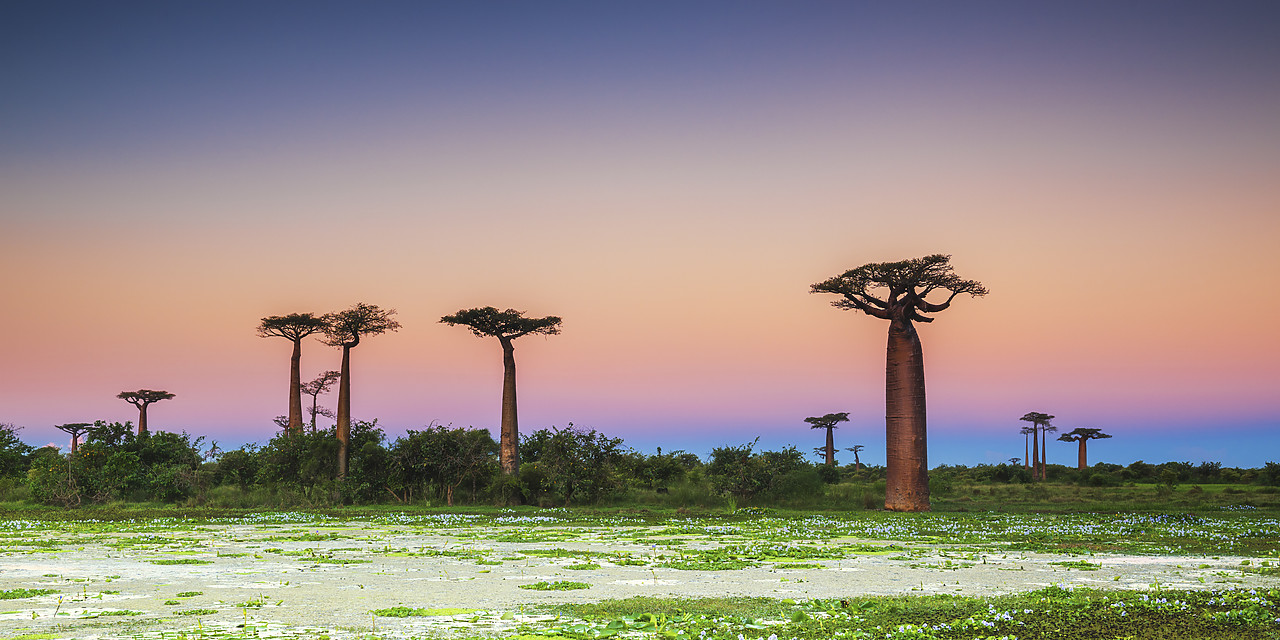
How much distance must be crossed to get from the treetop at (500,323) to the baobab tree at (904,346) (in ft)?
44.9

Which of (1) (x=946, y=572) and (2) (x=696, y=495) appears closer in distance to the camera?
(1) (x=946, y=572)

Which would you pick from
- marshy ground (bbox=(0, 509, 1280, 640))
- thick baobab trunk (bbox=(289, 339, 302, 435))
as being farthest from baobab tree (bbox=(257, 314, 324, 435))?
marshy ground (bbox=(0, 509, 1280, 640))

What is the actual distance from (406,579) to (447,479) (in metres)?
24.7

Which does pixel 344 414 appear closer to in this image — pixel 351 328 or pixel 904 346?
pixel 351 328

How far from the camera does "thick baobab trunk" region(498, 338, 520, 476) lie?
3831 centimetres

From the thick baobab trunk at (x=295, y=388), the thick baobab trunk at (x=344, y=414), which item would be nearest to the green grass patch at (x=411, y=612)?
the thick baobab trunk at (x=344, y=414)

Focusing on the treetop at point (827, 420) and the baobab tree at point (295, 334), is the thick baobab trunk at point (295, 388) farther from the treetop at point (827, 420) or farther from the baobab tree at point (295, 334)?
the treetop at point (827, 420)

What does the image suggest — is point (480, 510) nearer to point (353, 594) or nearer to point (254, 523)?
point (254, 523)

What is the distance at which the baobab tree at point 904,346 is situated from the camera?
29766mm

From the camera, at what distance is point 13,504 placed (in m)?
34.0

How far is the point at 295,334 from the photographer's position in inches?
1976

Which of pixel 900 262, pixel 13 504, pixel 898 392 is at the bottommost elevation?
pixel 13 504

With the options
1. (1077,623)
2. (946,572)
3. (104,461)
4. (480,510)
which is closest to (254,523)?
(480,510)

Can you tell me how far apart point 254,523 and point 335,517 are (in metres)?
3.33
